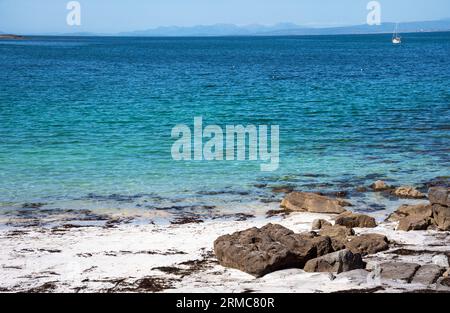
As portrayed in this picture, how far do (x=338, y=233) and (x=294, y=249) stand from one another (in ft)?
8.30

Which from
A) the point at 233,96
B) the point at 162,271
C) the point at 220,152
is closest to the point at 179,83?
the point at 233,96

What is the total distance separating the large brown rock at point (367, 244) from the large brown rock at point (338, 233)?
19cm

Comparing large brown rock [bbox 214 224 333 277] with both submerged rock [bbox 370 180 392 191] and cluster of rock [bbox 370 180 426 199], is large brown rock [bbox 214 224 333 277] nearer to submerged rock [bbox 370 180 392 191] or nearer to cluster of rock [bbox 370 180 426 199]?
cluster of rock [bbox 370 180 426 199]

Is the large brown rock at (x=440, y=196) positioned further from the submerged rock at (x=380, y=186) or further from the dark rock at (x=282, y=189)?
the dark rock at (x=282, y=189)

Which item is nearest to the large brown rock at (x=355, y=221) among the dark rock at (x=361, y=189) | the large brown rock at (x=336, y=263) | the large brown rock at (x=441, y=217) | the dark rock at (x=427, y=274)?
the large brown rock at (x=441, y=217)

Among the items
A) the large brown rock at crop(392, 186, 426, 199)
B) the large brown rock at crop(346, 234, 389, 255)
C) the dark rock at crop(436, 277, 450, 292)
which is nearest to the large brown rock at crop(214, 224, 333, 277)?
the large brown rock at crop(346, 234, 389, 255)

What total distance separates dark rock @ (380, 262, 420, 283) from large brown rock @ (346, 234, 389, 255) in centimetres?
149

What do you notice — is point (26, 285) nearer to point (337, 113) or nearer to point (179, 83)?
point (337, 113)

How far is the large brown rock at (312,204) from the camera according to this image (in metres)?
19.6

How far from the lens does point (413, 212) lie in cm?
1845

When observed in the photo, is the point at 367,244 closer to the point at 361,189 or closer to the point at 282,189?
the point at 361,189

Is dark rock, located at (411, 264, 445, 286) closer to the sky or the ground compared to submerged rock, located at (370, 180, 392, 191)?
closer to the sky

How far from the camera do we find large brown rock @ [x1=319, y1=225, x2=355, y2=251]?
1549 centimetres
